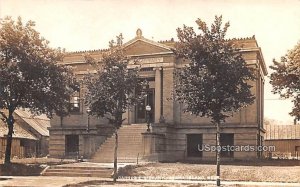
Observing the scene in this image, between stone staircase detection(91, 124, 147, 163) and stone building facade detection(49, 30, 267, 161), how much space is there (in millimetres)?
698

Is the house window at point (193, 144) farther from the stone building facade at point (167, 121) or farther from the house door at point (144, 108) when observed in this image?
the house door at point (144, 108)

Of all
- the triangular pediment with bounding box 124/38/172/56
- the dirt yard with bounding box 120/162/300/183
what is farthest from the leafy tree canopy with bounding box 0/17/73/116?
the triangular pediment with bounding box 124/38/172/56

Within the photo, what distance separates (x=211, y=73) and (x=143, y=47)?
1558cm

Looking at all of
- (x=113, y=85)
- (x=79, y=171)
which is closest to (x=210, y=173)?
(x=113, y=85)

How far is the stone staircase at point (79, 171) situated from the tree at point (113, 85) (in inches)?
94.5

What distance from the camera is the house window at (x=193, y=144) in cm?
3497

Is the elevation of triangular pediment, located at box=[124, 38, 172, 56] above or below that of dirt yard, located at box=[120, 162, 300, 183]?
above

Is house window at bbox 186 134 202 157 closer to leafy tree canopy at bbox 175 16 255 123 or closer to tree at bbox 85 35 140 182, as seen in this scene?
tree at bbox 85 35 140 182

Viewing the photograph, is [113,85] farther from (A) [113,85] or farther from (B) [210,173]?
(B) [210,173]

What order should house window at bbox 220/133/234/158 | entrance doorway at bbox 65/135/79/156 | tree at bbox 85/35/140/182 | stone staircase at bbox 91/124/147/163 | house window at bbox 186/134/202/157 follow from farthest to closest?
entrance doorway at bbox 65/135/79/156 → house window at bbox 186/134/202/157 → house window at bbox 220/133/234/158 → stone staircase at bbox 91/124/147/163 → tree at bbox 85/35/140/182

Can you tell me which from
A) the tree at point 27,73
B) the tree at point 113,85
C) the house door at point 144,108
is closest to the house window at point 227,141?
the house door at point 144,108

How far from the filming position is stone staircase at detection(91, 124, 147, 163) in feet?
99.8

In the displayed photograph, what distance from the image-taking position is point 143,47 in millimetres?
36281

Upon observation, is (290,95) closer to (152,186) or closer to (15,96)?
(152,186)
